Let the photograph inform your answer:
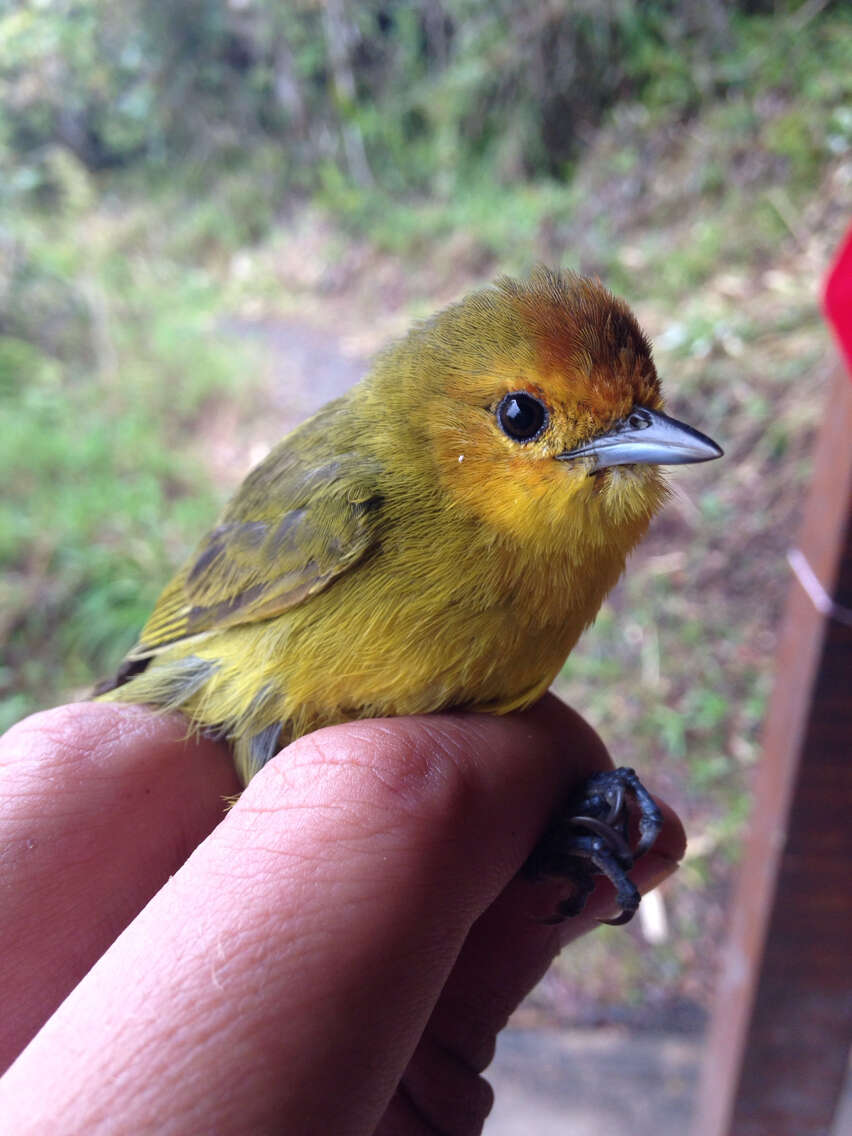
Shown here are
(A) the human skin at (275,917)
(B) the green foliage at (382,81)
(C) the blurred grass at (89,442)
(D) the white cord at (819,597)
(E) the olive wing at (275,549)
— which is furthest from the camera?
(B) the green foliage at (382,81)

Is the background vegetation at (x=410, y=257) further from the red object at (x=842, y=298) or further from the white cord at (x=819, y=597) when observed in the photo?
the red object at (x=842, y=298)

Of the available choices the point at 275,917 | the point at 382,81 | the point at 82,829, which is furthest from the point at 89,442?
the point at 382,81

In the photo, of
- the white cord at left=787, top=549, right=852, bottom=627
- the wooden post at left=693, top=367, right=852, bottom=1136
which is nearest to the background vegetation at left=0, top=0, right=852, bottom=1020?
the wooden post at left=693, top=367, right=852, bottom=1136

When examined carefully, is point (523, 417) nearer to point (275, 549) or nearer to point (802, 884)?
point (275, 549)

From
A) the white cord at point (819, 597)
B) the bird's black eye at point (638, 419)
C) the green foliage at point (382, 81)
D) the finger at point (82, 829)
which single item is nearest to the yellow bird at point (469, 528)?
the bird's black eye at point (638, 419)

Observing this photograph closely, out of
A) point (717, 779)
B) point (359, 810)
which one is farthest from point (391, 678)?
point (717, 779)

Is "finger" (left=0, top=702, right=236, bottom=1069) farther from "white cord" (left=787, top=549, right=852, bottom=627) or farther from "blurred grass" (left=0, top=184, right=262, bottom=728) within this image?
"blurred grass" (left=0, top=184, right=262, bottom=728)

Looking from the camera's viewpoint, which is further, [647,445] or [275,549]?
[275,549]
